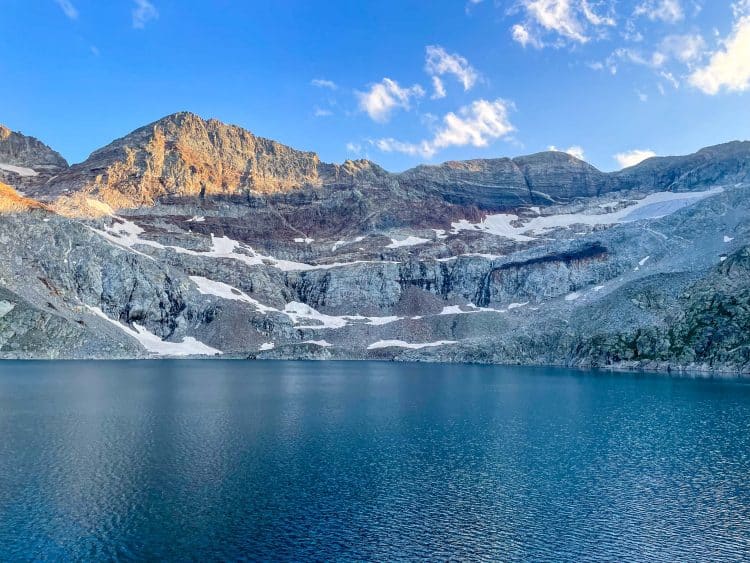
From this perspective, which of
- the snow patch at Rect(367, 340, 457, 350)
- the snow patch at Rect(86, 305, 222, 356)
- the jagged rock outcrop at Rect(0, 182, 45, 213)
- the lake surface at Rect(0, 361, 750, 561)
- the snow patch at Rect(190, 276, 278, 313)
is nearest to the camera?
the lake surface at Rect(0, 361, 750, 561)

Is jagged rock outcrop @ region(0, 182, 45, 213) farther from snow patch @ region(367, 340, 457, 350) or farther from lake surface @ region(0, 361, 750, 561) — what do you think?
snow patch @ region(367, 340, 457, 350)

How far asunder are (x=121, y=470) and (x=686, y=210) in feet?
633

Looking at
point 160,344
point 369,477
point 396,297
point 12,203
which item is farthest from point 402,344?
point 369,477

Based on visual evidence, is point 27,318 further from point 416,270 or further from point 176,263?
point 416,270

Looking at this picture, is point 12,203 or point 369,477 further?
point 12,203

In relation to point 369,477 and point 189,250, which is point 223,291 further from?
point 369,477

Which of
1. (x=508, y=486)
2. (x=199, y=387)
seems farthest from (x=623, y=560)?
(x=199, y=387)

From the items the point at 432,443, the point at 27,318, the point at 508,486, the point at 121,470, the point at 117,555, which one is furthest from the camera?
the point at 27,318

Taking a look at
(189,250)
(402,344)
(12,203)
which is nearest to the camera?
(12,203)

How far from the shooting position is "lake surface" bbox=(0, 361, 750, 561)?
24.1 metres

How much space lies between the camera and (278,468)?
3619 centimetres

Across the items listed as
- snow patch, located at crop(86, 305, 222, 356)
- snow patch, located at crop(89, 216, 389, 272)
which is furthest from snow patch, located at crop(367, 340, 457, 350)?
snow patch, located at crop(86, 305, 222, 356)

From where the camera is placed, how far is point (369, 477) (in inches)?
1355

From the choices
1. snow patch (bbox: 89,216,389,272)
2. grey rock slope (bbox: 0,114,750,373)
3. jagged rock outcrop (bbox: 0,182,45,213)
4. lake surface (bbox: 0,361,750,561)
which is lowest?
lake surface (bbox: 0,361,750,561)
